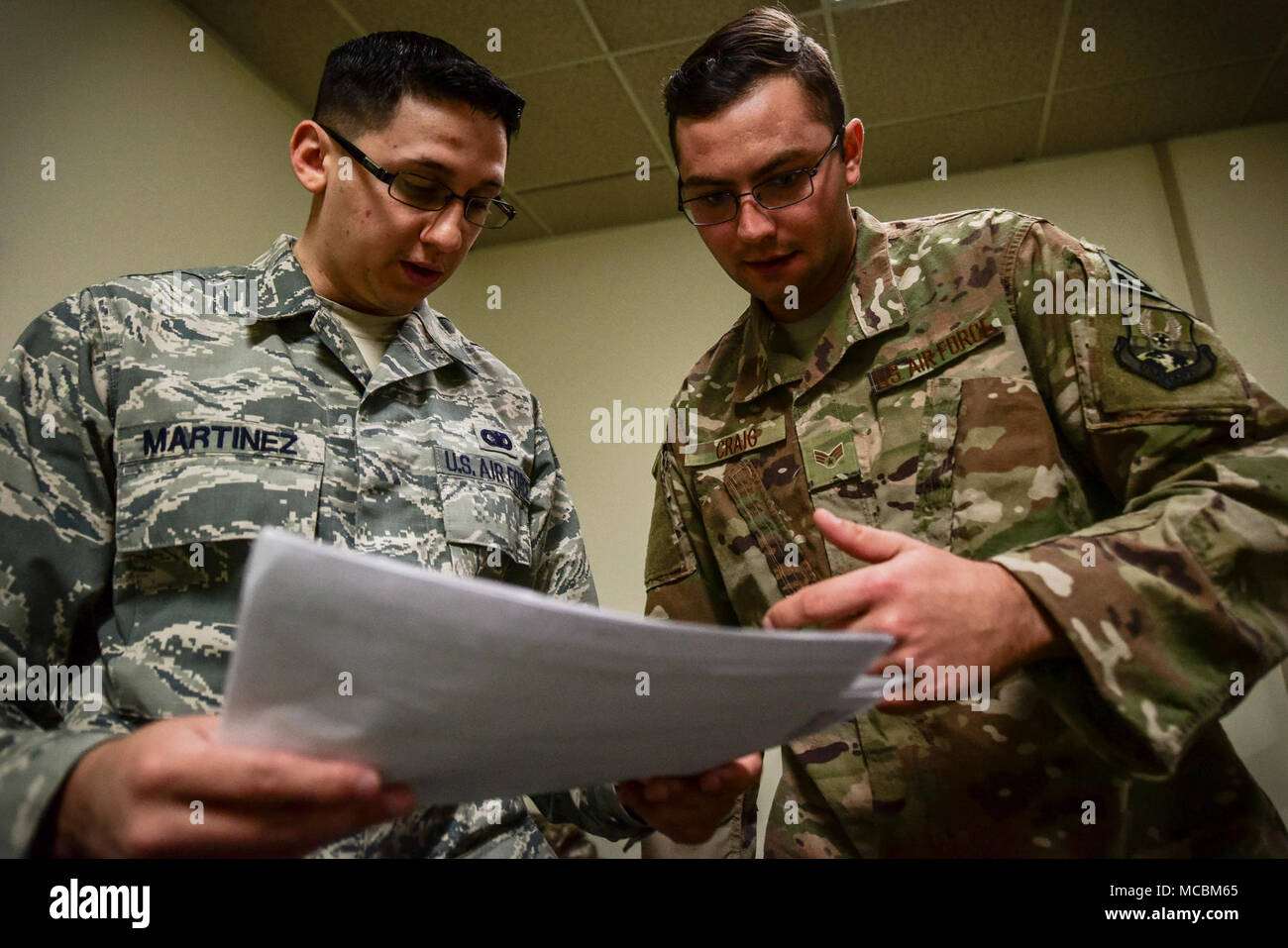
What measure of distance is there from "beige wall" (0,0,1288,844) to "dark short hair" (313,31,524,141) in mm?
921

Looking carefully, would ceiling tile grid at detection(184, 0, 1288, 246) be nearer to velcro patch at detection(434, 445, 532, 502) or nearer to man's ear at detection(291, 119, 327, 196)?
man's ear at detection(291, 119, 327, 196)

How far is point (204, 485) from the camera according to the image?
833 mm

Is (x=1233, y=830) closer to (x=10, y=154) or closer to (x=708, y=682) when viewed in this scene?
(x=708, y=682)

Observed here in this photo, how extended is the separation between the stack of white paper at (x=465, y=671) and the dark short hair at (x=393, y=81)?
0.93 meters

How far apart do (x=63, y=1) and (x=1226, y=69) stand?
3.33m

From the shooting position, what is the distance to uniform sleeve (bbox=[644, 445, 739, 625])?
110 cm

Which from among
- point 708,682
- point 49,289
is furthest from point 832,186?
point 49,289

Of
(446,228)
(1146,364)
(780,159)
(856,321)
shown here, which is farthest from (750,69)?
(1146,364)

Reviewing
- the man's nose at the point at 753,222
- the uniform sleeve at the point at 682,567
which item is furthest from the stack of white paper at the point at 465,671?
the man's nose at the point at 753,222

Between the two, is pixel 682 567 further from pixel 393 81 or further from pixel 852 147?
pixel 393 81
